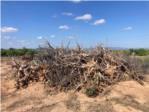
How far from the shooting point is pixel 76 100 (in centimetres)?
765

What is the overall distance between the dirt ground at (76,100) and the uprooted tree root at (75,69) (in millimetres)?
331

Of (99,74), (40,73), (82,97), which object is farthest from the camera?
(40,73)

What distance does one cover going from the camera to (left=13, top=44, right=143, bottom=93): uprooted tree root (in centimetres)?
859

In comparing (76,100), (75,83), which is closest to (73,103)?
(76,100)

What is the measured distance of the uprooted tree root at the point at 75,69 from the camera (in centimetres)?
859

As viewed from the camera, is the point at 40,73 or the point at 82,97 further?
the point at 40,73

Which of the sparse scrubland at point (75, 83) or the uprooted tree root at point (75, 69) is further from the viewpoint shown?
the uprooted tree root at point (75, 69)

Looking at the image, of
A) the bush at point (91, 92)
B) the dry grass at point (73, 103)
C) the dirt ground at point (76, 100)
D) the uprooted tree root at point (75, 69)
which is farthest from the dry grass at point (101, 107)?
the uprooted tree root at point (75, 69)

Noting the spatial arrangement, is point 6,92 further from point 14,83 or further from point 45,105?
point 45,105

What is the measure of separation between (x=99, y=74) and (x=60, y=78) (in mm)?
1272

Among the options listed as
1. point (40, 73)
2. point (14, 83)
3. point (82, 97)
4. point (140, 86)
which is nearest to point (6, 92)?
point (14, 83)

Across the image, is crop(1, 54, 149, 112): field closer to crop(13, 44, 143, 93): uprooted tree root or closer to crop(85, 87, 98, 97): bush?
crop(85, 87, 98, 97): bush

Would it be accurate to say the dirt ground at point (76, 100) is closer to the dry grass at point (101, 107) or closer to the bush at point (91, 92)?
the dry grass at point (101, 107)

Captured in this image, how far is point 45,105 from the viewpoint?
7430mm
